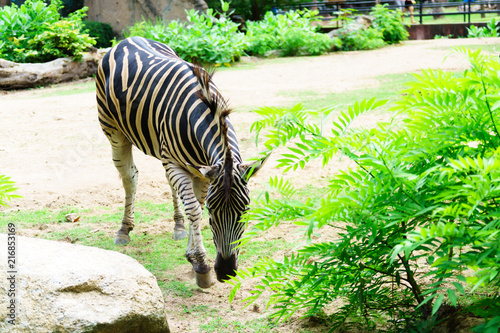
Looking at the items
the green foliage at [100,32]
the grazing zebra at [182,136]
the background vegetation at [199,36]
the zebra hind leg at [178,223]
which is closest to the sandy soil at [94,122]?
the background vegetation at [199,36]

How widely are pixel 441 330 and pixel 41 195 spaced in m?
5.27

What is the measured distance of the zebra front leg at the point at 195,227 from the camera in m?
4.23

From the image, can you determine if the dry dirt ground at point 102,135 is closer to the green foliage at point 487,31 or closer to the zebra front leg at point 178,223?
the zebra front leg at point 178,223

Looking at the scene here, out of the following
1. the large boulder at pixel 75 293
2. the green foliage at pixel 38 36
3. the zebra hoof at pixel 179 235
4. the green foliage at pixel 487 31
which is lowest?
the zebra hoof at pixel 179 235

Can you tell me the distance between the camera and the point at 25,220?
230 inches

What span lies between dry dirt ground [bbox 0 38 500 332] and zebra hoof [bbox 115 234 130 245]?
116 centimetres

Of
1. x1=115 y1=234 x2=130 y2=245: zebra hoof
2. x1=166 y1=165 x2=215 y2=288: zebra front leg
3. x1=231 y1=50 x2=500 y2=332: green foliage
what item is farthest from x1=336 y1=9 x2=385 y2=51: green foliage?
x1=231 y1=50 x2=500 y2=332: green foliage

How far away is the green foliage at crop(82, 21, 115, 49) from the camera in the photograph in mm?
18266

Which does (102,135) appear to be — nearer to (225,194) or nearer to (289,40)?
(225,194)

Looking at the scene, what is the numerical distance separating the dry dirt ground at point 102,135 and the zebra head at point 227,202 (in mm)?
A: 413

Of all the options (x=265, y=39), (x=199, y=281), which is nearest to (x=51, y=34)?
(x=265, y=39)

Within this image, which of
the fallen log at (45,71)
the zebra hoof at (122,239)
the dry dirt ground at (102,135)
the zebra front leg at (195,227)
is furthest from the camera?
the fallen log at (45,71)

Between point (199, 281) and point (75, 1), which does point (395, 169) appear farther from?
point (75, 1)

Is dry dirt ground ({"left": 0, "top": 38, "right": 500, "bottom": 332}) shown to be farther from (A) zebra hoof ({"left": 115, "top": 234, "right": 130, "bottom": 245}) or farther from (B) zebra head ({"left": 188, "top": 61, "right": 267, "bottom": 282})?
(A) zebra hoof ({"left": 115, "top": 234, "right": 130, "bottom": 245})
